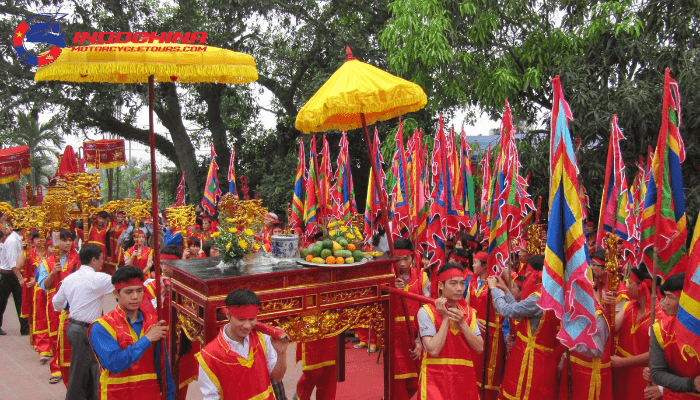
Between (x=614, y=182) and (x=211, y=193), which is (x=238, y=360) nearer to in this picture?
(x=614, y=182)

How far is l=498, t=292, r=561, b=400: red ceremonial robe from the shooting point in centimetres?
455

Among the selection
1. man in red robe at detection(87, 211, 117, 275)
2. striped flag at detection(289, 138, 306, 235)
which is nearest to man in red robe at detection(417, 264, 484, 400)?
striped flag at detection(289, 138, 306, 235)

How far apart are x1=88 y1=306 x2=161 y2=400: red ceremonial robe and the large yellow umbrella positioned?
9 cm

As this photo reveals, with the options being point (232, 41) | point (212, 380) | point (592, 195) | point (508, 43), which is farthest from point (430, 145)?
point (212, 380)

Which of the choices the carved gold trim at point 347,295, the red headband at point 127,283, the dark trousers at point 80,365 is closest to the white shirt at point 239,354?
the red headband at point 127,283

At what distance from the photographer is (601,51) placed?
35.7ft

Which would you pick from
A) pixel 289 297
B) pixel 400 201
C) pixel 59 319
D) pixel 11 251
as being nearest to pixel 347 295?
pixel 289 297

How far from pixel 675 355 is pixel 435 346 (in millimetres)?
1482

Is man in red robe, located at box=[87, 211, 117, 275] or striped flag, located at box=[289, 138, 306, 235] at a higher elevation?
striped flag, located at box=[289, 138, 306, 235]

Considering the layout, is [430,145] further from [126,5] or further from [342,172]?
[126,5]

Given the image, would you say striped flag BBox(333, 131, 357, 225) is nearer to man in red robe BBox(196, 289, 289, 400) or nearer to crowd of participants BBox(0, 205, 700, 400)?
crowd of participants BBox(0, 205, 700, 400)

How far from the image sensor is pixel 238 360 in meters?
3.51

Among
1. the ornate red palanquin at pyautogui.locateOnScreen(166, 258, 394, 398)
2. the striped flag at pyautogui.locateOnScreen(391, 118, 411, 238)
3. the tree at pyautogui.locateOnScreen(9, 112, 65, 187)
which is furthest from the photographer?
the tree at pyautogui.locateOnScreen(9, 112, 65, 187)

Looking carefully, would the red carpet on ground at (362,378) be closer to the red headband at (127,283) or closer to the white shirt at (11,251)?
the red headband at (127,283)
